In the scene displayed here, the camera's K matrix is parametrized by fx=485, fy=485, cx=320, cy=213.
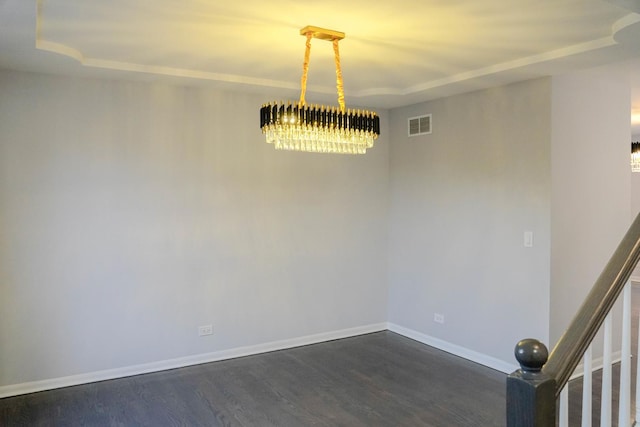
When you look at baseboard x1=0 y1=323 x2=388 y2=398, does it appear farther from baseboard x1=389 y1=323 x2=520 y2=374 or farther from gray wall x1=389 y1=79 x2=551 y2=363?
gray wall x1=389 y1=79 x2=551 y2=363

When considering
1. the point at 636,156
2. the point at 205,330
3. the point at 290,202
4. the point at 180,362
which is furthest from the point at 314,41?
the point at 636,156

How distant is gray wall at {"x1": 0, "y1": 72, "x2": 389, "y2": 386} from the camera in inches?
150

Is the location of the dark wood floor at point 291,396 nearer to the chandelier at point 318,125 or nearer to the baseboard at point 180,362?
the baseboard at point 180,362

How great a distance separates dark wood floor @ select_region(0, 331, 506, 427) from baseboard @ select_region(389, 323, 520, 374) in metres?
0.08

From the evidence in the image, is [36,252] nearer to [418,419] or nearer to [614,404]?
[418,419]

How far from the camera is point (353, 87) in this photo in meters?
4.65

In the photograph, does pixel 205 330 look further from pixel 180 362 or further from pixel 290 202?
pixel 290 202

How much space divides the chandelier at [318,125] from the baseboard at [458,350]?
8.24 ft

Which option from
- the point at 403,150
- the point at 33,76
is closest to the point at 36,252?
the point at 33,76

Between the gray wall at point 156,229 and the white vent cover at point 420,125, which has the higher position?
the white vent cover at point 420,125

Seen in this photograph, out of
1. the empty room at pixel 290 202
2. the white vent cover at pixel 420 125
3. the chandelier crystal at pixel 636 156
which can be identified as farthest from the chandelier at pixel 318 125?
the chandelier crystal at pixel 636 156

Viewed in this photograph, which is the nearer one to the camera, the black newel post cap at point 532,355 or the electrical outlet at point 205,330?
the black newel post cap at point 532,355

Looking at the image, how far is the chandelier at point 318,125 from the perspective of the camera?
284cm

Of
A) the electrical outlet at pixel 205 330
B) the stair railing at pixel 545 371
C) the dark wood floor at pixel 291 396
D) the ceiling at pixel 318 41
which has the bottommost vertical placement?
the dark wood floor at pixel 291 396
